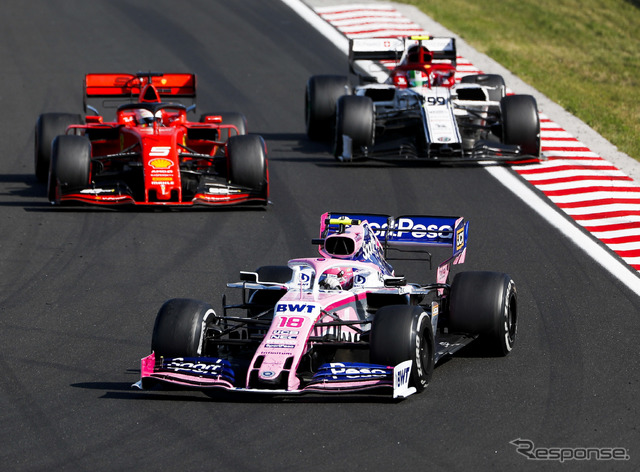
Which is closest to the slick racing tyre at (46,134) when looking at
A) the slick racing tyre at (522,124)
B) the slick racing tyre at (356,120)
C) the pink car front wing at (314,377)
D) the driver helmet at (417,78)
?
the slick racing tyre at (356,120)

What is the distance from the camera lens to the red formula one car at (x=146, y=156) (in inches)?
789

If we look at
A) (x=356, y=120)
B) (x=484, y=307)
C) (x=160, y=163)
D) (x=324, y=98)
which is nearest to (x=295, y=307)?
(x=484, y=307)

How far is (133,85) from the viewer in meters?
23.1

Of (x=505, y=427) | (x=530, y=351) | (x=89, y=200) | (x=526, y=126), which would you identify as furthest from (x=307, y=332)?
(x=526, y=126)

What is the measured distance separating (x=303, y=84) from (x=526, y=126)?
877 cm

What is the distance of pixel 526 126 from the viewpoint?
916 inches

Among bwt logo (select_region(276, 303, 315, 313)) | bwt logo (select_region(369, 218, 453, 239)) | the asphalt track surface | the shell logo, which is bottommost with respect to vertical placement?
the asphalt track surface

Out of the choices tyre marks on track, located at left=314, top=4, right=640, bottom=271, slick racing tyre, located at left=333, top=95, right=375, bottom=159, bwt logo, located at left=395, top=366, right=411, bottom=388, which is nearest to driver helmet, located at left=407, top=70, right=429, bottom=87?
slick racing tyre, located at left=333, top=95, right=375, bottom=159

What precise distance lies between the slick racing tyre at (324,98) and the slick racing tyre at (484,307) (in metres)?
12.9

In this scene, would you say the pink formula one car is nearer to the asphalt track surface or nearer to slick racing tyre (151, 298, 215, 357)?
slick racing tyre (151, 298, 215, 357)

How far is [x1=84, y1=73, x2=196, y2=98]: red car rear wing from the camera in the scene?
22766 mm

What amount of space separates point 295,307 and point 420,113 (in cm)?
1195

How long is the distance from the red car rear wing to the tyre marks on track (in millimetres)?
6104

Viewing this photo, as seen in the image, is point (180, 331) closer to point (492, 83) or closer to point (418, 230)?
point (418, 230)
